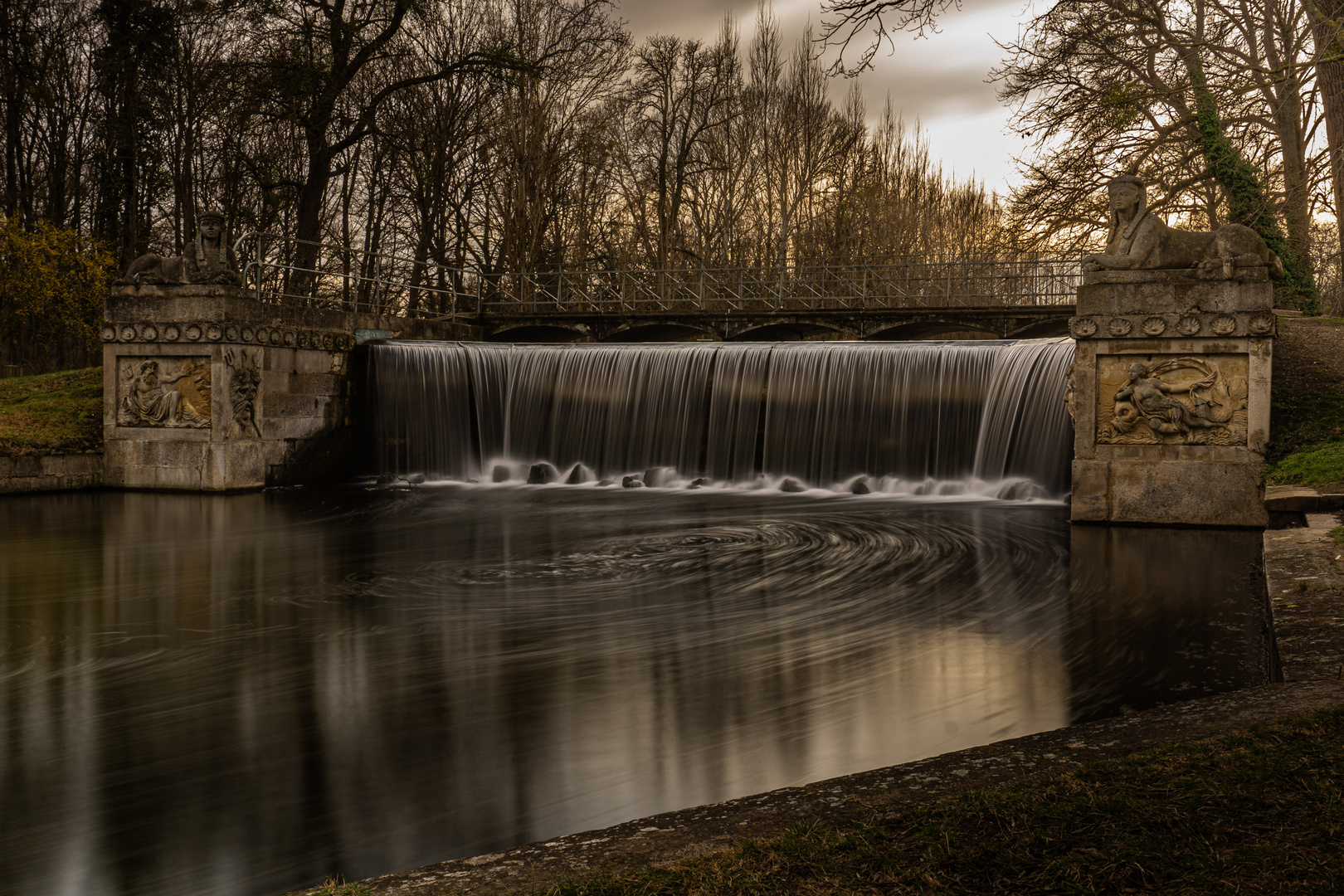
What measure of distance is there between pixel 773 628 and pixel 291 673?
292cm

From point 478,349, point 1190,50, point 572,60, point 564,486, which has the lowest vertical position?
point 564,486

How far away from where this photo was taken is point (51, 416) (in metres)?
15.5

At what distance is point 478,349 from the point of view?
18641 millimetres

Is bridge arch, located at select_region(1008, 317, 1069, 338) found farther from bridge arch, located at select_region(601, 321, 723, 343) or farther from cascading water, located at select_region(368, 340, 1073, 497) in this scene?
cascading water, located at select_region(368, 340, 1073, 497)

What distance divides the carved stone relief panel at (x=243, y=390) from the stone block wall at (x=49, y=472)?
2.06 metres

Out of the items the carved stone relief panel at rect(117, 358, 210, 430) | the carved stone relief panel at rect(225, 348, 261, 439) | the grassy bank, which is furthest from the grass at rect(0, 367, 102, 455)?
the grassy bank

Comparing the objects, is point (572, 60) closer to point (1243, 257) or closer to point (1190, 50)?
point (1190, 50)

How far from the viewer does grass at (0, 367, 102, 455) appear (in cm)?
1465

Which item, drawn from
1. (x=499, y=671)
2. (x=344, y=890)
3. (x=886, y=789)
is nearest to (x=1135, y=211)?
(x=499, y=671)

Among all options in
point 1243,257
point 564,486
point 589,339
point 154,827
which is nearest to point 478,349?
point 564,486

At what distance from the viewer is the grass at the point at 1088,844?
263 cm

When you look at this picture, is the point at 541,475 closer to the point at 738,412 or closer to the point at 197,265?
the point at 738,412

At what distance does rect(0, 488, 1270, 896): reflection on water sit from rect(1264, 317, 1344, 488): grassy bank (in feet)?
3.31

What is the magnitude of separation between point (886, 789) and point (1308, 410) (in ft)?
38.7
